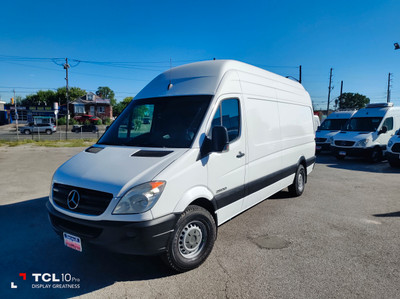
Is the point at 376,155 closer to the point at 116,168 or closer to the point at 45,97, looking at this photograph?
the point at 116,168

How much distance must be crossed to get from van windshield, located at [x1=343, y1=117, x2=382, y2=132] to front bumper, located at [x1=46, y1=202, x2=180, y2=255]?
481 inches

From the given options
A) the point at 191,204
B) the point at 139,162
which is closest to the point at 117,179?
the point at 139,162

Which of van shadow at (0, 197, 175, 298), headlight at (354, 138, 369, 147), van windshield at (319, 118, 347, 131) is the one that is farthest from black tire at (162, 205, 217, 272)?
van windshield at (319, 118, 347, 131)

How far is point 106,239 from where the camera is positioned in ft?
8.86

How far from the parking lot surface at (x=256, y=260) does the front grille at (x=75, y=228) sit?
20.0 inches

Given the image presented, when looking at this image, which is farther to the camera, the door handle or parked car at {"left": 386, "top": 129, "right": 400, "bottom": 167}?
parked car at {"left": 386, "top": 129, "right": 400, "bottom": 167}

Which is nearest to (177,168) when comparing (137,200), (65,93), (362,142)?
(137,200)

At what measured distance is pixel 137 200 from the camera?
2.69 metres

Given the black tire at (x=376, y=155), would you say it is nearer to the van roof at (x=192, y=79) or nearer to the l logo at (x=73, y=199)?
the van roof at (x=192, y=79)

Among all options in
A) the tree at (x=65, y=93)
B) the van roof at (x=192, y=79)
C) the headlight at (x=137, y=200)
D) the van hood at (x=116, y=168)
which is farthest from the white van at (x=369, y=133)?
the tree at (x=65, y=93)

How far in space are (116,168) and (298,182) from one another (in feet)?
14.9

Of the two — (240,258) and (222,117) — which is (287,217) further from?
(222,117)

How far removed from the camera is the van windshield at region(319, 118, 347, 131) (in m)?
15.2

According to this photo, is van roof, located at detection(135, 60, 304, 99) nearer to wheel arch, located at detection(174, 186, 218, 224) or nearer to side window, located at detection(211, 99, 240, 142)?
side window, located at detection(211, 99, 240, 142)
